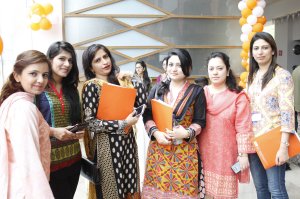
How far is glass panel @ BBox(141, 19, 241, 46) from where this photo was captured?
5.70m

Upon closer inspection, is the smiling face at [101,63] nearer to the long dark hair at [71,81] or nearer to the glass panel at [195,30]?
the long dark hair at [71,81]

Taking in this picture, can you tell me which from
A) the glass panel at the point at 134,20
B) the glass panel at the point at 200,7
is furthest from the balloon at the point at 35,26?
the glass panel at the point at 200,7

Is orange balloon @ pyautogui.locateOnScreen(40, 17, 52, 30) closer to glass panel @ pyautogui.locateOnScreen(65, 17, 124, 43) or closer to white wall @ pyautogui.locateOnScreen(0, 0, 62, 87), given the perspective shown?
white wall @ pyautogui.locateOnScreen(0, 0, 62, 87)

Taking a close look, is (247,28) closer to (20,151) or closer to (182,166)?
(182,166)

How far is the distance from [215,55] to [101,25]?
4124mm

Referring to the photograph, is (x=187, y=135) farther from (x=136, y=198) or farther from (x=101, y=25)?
(x=101, y=25)

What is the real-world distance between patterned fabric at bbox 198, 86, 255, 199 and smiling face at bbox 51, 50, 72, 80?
2.79 ft

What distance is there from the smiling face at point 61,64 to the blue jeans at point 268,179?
122 cm

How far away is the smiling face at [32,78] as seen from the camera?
4.13 feet

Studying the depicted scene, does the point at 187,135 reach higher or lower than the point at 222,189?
higher

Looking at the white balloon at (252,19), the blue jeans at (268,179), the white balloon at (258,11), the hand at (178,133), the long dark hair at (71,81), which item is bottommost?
the blue jeans at (268,179)

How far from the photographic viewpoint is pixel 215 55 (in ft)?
5.87

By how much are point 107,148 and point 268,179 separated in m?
0.98

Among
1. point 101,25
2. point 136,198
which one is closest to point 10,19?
point 101,25
